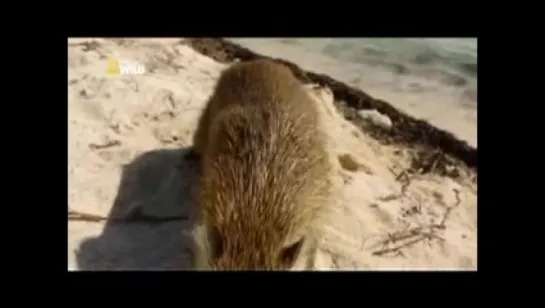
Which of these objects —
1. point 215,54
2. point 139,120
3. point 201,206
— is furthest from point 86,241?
point 215,54

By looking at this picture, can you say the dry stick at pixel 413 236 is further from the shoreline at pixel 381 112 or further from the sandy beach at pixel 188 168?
the shoreline at pixel 381 112

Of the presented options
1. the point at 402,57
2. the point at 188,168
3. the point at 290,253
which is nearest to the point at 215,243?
the point at 290,253

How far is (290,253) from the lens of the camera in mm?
2059

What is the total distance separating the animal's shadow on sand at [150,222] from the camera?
239 centimetres

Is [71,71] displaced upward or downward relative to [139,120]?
upward

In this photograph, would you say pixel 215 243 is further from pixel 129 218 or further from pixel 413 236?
pixel 413 236

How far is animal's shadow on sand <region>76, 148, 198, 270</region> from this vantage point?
2.39m

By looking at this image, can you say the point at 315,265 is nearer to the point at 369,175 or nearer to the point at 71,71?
the point at 369,175

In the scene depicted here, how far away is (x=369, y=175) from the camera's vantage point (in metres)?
2.85

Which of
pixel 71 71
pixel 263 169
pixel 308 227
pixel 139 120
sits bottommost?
pixel 308 227

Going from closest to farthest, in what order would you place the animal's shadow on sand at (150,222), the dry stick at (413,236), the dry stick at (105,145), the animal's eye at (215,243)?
the animal's eye at (215,243) < the animal's shadow on sand at (150,222) < the dry stick at (413,236) < the dry stick at (105,145)

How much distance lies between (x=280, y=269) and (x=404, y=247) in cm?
66

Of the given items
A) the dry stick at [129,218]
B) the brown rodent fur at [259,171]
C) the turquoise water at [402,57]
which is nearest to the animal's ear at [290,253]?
the brown rodent fur at [259,171]

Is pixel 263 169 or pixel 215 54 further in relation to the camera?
pixel 215 54
